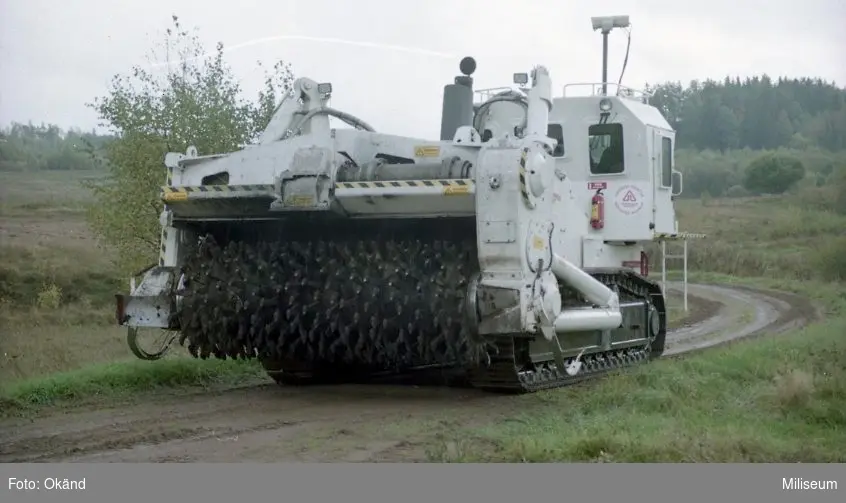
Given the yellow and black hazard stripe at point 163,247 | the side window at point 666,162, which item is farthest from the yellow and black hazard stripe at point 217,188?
the side window at point 666,162

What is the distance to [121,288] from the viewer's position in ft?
51.1

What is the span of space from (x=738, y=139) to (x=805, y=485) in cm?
738

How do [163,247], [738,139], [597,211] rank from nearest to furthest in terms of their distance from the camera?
1. [163,247]
2. [597,211]
3. [738,139]

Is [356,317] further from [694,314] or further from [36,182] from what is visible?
[694,314]

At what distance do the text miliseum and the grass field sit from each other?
0.41 meters

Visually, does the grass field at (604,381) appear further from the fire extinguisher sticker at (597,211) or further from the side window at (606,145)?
the side window at (606,145)

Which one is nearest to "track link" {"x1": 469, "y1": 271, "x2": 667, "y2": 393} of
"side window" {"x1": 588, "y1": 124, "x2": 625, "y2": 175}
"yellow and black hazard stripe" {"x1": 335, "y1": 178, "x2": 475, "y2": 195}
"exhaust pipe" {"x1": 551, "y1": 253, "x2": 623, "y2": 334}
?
"exhaust pipe" {"x1": 551, "y1": 253, "x2": 623, "y2": 334}

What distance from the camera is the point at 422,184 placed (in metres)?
8.29

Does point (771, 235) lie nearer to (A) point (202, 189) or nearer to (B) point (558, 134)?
(B) point (558, 134)

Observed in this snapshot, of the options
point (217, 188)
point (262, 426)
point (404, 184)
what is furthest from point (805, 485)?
point (217, 188)

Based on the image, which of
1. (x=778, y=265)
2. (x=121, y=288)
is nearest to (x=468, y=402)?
(x=121, y=288)

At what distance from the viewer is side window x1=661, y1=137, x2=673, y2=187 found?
39.4ft

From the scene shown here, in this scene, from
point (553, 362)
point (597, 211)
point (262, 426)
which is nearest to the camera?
point (262, 426)

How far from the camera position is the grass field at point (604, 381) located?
6.52 m
